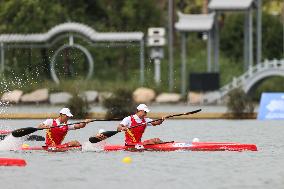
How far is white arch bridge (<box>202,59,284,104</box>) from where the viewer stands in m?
74.5

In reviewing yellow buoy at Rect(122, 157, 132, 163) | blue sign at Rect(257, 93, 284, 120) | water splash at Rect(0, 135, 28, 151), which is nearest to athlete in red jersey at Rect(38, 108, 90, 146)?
water splash at Rect(0, 135, 28, 151)

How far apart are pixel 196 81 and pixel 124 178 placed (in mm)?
45371

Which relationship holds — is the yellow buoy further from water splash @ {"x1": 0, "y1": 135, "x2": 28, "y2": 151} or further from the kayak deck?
water splash @ {"x1": 0, "y1": 135, "x2": 28, "y2": 151}

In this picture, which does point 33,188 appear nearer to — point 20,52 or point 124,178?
point 124,178

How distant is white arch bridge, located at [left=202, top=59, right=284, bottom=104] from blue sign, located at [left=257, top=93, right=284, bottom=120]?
610 inches

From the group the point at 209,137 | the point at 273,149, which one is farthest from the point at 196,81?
the point at 273,149

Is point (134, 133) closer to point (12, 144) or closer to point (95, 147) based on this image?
point (95, 147)

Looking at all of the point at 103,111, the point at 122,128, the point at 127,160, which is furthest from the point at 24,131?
the point at 103,111

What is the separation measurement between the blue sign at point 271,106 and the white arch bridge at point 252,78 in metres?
15.5

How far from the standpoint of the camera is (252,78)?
246 feet

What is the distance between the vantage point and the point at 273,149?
4056 centimetres

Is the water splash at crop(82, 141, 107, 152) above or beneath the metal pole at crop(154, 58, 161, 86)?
beneath

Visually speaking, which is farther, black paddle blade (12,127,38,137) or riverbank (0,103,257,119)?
riverbank (0,103,257,119)

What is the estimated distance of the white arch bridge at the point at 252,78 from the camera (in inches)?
2933
